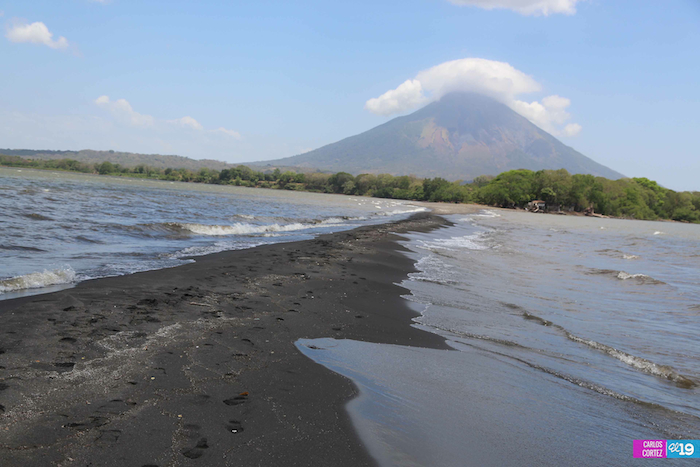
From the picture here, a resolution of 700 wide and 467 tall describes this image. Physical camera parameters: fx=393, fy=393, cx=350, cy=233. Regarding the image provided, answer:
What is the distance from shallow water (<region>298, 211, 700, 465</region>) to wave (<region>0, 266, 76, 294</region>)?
→ 16.8 ft

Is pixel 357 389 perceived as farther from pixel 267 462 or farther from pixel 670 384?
pixel 670 384

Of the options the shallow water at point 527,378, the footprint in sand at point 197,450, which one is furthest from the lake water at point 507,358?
the footprint in sand at point 197,450

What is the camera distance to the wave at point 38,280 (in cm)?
648

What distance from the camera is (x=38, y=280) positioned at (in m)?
6.88

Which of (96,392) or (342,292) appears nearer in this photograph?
(96,392)

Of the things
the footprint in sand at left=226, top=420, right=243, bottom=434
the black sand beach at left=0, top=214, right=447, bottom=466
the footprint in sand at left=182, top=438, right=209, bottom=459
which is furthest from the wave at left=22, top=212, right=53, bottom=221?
the footprint in sand at left=182, top=438, right=209, bottom=459

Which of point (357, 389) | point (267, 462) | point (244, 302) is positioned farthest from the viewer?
point (244, 302)

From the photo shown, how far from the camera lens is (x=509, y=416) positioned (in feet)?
12.5

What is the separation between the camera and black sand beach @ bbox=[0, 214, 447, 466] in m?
2.78

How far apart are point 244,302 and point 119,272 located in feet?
11.4

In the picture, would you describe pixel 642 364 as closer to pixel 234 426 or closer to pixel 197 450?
pixel 234 426

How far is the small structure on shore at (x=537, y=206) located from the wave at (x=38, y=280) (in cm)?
11277

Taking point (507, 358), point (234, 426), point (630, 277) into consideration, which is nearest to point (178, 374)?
point (234, 426)

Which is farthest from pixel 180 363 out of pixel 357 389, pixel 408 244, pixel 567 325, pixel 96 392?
pixel 408 244
